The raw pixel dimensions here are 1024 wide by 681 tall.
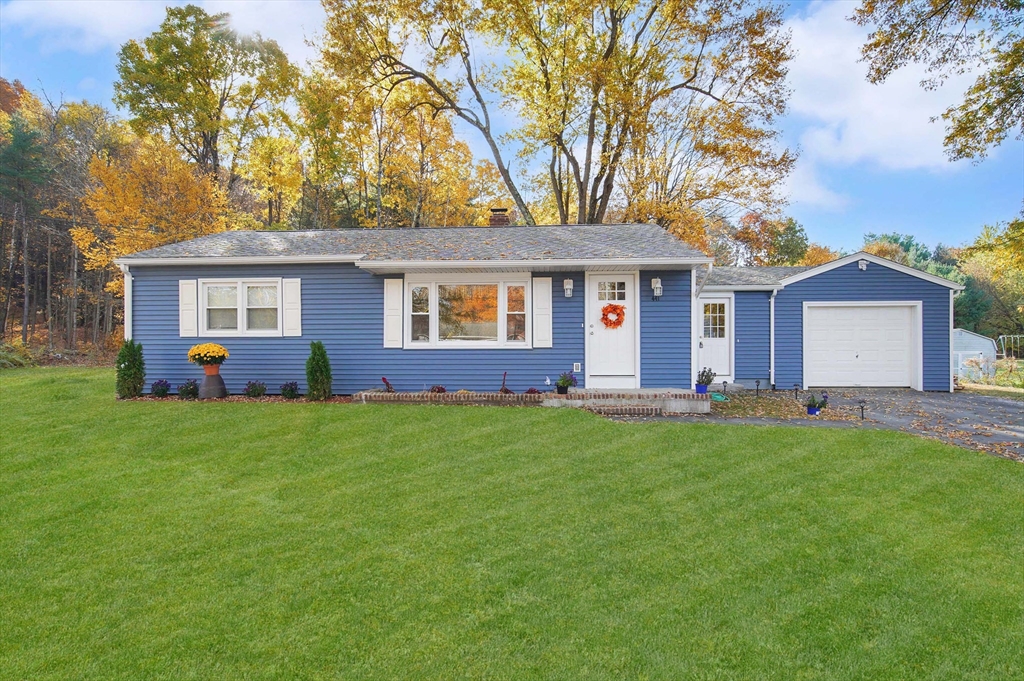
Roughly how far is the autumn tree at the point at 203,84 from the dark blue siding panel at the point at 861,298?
21.8 metres

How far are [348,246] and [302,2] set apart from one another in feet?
44.0

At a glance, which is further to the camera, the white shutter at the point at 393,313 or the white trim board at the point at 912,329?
the white trim board at the point at 912,329

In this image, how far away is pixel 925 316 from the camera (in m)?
11.5

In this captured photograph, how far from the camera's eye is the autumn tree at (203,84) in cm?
2022

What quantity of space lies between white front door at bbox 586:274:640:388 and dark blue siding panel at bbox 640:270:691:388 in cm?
24

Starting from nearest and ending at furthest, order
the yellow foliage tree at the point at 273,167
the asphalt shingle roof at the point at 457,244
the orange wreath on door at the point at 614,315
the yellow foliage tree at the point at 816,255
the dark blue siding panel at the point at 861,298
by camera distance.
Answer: the asphalt shingle roof at the point at 457,244 < the orange wreath on door at the point at 614,315 < the dark blue siding panel at the point at 861,298 < the yellow foliage tree at the point at 273,167 < the yellow foliage tree at the point at 816,255

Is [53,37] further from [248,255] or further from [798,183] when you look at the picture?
[798,183]

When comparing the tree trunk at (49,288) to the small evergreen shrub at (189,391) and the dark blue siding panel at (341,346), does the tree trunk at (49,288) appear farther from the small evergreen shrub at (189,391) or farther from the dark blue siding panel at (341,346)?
the small evergreen shrub at (189,391)

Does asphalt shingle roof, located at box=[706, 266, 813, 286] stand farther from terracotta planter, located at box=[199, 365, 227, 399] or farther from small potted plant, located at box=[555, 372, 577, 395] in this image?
terracotta planter, located at box=[199, 365, 227, 399]

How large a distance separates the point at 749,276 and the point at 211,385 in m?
Answer: 12.3

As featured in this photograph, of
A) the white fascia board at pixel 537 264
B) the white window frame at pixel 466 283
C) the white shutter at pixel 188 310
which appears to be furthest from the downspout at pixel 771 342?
the white shutter at pixel 188 310

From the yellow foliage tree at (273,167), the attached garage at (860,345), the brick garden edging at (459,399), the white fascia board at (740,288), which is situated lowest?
the brick garden edging at (459,399)

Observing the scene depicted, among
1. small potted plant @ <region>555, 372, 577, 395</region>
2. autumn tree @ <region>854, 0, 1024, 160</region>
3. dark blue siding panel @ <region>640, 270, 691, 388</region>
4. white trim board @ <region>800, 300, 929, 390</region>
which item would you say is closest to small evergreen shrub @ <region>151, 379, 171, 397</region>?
small potted plant @ <region>555, 372, 577, 395</region>

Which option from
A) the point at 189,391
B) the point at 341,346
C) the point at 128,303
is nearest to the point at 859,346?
the point at 341,346
